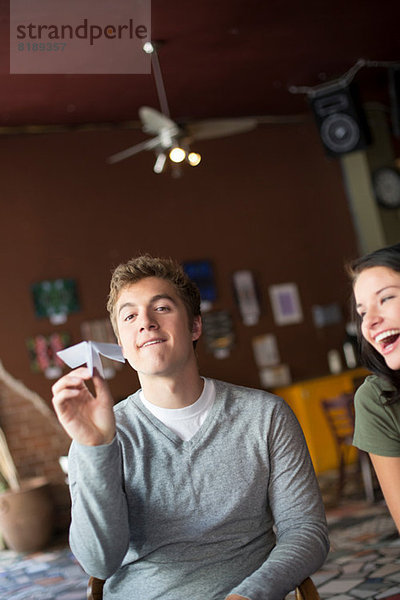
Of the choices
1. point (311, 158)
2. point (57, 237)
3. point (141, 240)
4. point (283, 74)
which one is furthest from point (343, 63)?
point (57, 237)

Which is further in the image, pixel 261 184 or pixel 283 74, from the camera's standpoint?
pixel 261 184

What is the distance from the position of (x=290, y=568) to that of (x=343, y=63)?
228 inches

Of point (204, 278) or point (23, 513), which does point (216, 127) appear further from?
point (23, 513)

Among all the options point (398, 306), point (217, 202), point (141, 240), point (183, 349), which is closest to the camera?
point (398, 306)

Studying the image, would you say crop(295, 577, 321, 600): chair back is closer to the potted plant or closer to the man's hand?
the man's hand

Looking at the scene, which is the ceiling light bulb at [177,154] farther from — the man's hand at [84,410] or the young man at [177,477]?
the man's hand at [84,410]

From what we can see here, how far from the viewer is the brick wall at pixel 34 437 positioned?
6.25 metres

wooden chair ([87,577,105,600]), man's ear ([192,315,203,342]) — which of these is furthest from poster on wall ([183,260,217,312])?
wooden chair ([87,577,105,600])

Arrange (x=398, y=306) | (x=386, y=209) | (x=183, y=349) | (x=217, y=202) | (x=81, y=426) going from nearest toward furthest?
1. (x=81, y=426)
2. (x=398, y=306)
3. (x=183, y=349)
4. (x=217, y=202)
5. (x=386, y=209)

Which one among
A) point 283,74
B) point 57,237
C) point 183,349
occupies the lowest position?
point 183,349

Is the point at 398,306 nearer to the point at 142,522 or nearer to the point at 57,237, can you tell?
the point at 142,522

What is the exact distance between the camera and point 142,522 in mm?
1844

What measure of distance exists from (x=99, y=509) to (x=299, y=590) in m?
0.54

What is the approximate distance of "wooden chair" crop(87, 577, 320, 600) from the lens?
1.79 metres
